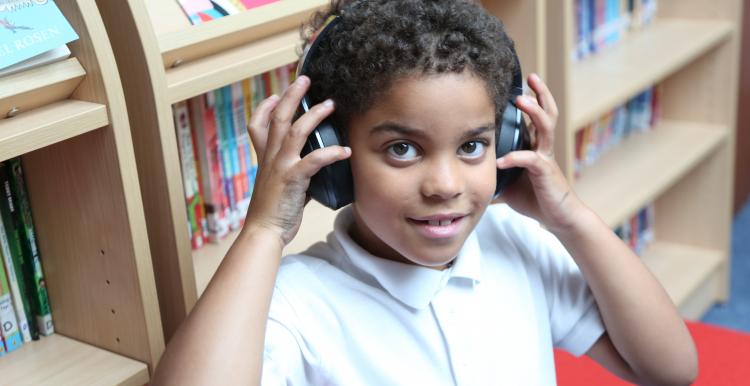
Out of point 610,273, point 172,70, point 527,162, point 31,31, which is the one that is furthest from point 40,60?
point 610,273

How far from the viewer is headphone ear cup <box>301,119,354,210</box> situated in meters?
0.97

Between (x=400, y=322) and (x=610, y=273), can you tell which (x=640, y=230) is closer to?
(x=610, y=273)

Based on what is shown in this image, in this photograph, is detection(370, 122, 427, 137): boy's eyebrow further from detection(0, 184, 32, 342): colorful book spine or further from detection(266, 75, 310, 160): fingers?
detection(0, 184, 32, 342): colorful book spine

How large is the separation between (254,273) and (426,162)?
0.22 meters

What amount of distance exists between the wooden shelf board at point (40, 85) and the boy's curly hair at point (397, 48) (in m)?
0.26

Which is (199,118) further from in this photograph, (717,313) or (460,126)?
(717,313)

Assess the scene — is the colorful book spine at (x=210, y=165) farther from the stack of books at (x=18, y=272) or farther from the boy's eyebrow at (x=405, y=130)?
the boy's eyebrow at (x=405, y=130)

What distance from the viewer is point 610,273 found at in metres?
1.12

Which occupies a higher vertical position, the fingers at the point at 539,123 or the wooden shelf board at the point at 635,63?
the fingers at the point at 539,123

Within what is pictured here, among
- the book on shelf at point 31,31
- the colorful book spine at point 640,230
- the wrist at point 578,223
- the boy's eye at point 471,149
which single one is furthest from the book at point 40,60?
the colorful book spine at point 640,230

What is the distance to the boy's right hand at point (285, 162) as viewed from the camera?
0.95 m

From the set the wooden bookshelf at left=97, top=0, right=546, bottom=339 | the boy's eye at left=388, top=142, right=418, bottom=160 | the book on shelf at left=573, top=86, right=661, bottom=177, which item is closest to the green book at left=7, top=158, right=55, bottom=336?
the wooden bookshelf at left=97, top=0, right=546, bottom=339

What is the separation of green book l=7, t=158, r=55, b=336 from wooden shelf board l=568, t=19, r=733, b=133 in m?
1.11

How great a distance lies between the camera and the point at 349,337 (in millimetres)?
1051
